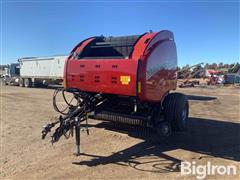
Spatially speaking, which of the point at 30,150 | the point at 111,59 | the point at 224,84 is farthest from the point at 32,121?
the point at 224,84

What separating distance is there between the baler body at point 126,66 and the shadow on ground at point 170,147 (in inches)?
42.5

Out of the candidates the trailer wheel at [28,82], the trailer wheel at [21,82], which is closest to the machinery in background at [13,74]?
the trailer wheel at [21,82]

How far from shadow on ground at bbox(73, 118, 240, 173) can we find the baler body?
1080 millimetres

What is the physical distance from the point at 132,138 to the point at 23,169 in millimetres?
2810

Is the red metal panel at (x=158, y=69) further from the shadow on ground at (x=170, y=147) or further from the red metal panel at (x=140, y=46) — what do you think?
the shadow on ground at (x=170, y=147)

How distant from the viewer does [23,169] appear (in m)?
5.08

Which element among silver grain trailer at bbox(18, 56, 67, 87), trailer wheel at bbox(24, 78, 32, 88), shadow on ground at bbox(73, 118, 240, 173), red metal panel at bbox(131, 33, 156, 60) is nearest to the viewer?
shadow on ground at bbox(73, 118, 240, 173)

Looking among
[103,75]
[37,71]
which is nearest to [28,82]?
[37,71]

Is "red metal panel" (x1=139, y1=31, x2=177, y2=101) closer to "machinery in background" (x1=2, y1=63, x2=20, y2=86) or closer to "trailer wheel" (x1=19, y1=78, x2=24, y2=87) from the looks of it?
"trailer wheel" (x1=19, y1=78, x2=24, y2=87)

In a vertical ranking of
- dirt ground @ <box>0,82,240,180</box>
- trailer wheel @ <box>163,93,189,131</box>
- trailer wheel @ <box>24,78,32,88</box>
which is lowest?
dirt ground @ <box>0,82,240,180</box>

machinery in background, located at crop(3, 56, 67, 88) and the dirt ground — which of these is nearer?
the dirt ground

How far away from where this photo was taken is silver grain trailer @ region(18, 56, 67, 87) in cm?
2528

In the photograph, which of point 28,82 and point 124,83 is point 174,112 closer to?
point 124,83

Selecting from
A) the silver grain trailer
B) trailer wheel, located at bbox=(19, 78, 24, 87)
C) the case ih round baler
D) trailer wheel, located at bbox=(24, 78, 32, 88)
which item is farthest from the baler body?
trailer wheel, located at bbox=(19, 78, 24, 87)
